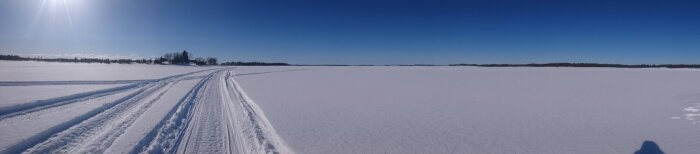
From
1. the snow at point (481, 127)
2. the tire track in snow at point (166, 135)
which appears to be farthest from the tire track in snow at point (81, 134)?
the snow at point (481, 127)

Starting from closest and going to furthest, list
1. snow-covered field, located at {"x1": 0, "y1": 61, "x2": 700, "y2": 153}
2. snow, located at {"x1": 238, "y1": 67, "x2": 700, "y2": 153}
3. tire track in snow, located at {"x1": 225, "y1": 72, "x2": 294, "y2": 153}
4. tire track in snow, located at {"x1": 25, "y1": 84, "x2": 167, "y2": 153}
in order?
tire track in snow, located at {"x1": 25, "y1": 84, "x2": 167, "y2": 153}
tire track in snow, located at {"x1": 225, "y1": 72, "x2": 294, "y2": 153}
snow-covered field, located at {"x1": 0, "y1": 61, "x2": 700, "y2": 153}
snow, located at {"x1": 238, "y1": 67, "x2": 700, "y2": 153}

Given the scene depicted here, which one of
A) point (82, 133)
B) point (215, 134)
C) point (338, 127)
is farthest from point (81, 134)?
point (338, 127)

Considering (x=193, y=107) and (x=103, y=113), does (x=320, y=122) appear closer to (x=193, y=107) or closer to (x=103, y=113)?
(x=193, y=107)

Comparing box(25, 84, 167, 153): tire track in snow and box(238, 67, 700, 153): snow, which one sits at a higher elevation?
box(25, 84, 167, 153): tire track in snow

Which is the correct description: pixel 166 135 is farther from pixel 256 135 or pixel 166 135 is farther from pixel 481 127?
pixel 481 127

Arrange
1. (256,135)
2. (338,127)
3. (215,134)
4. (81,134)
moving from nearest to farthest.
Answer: (81,134) → (215,134) → (256,135) → (338,127)

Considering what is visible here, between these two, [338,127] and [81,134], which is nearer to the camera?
[81,134]

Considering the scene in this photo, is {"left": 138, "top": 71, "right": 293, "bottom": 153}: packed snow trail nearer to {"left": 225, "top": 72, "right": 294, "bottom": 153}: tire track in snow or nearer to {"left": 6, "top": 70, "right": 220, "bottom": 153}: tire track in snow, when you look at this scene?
{"left": 225, "top": 72, "right": 294, "bottom": 153}: tire track in snow

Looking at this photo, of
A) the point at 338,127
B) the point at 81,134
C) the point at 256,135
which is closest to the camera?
the point at 81,134

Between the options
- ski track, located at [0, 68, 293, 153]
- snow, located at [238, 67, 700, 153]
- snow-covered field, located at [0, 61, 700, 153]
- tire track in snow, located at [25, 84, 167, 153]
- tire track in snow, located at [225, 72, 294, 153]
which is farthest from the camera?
snow, located at [238, 67, 700, 153]

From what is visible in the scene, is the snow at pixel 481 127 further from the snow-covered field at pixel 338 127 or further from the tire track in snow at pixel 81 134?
the tire track in snow at pixel 81 134

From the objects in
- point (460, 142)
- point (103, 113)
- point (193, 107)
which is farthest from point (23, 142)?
point (460, 142)

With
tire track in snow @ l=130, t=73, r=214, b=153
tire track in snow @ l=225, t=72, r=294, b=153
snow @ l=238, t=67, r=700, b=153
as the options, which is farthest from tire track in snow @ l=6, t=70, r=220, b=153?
snow @ l=238, t=67, r=700, b=153

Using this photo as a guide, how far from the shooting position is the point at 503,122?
7805 millimetres
